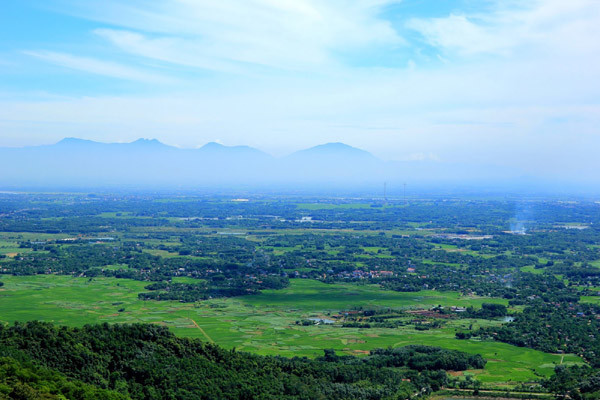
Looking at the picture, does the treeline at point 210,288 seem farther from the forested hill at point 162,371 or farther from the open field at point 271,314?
the forested hill at point 162,371

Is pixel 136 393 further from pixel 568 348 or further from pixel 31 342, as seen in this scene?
pixel 568 348

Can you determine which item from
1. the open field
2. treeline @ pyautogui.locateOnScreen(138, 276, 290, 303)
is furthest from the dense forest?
the open field

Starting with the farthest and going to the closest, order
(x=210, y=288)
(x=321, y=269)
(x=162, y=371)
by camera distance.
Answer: (x=321, y=269) → (x=210, y=288) → (x=162, y=371)

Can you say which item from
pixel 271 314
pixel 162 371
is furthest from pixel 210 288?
pixel 162 371

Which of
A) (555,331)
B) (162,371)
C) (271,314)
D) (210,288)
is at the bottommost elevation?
(271,314)

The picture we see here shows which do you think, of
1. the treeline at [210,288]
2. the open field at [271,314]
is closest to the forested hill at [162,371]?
the open field at [271,314]

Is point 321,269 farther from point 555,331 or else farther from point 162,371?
point 162,371
